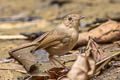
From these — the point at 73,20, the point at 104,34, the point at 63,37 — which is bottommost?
the point at 104,34

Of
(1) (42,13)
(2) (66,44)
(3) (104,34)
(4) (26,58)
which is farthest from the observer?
(1) (42,13)

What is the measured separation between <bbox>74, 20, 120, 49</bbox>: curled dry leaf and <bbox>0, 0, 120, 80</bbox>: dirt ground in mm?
107

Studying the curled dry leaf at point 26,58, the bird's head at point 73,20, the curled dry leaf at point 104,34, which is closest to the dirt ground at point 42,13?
the curled dry leaf at point 104,34

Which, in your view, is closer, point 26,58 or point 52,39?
point 52,39

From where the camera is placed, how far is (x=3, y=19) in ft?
27.9

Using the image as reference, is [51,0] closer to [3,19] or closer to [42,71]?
[3,19]

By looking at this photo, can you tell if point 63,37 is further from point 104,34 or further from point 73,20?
point 104,34

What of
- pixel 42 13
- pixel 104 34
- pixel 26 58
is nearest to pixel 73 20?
pixel 26 58

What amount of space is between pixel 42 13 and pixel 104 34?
4.67 metres

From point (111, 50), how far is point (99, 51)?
2.13ft

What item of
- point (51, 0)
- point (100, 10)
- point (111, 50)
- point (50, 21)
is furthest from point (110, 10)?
point (111, 50)

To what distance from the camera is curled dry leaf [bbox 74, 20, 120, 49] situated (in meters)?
4.79

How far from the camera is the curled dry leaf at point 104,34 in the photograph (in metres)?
4.79

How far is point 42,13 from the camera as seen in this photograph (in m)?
9.31
